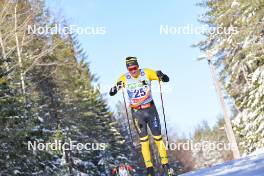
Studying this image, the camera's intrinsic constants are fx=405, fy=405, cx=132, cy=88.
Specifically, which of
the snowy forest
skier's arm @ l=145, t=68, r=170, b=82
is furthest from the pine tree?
skier's arm @ l=145, t=68, r=170, b=82

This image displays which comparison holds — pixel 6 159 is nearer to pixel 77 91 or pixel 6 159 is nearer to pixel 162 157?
pixel 162 157

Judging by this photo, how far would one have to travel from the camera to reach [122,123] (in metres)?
67.8

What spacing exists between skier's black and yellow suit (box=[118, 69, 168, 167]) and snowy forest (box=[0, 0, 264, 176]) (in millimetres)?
7981

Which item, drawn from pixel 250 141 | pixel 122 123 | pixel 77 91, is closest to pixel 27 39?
pixel 77 91

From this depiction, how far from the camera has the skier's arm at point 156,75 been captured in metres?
8.73

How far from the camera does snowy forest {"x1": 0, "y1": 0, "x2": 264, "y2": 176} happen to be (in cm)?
1852

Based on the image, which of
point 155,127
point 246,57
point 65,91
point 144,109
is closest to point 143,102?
point 144,109

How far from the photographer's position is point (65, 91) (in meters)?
41.0

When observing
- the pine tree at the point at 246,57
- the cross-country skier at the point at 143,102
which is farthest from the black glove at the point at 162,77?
the pine tree at the point at 246,57

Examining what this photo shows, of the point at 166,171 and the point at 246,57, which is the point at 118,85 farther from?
the point at 246,57

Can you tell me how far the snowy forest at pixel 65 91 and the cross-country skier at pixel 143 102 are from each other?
7.97 meters

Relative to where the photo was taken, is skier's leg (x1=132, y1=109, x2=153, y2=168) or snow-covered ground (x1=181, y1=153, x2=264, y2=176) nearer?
snow-covered ground (x1=181, y1=153, x2=264, y2=176)

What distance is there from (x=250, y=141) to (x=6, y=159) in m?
19.9

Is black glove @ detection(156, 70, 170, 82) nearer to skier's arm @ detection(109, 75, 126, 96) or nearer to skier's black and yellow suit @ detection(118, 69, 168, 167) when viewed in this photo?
skier's black and yellow suit @ detection(118, 69, 168, 167)
